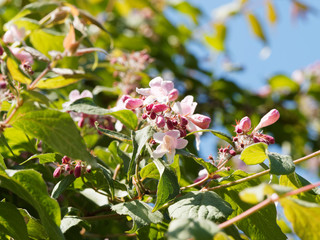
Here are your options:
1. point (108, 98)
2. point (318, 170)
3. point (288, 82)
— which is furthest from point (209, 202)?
point (318, 170)

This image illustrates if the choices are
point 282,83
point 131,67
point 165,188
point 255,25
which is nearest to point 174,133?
point 165,188

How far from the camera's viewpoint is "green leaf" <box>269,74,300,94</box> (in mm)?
3115

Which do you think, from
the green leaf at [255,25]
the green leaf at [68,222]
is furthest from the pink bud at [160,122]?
the green leaf at [255,25]

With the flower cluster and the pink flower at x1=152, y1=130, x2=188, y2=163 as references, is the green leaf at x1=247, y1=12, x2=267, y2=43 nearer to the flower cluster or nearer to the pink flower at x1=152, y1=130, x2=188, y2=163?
the flower cluster

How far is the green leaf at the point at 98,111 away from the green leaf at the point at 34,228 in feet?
0.74

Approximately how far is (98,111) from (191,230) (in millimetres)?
421

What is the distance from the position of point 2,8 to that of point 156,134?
1.84 metres

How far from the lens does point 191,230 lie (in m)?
0.56

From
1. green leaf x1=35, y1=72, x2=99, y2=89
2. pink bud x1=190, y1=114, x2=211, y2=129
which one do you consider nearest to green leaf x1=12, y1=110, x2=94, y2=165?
green leaf x1=35, y1=72, x2=99, y2=89

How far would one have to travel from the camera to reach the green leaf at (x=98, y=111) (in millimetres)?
905

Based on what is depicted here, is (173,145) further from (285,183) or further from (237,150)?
(285,183)

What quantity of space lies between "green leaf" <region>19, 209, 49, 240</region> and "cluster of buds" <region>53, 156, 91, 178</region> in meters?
0.11

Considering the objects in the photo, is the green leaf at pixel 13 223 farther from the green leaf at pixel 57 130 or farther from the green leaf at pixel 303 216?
the green leaf at pixel 303 216

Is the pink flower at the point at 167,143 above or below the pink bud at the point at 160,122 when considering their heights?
below
